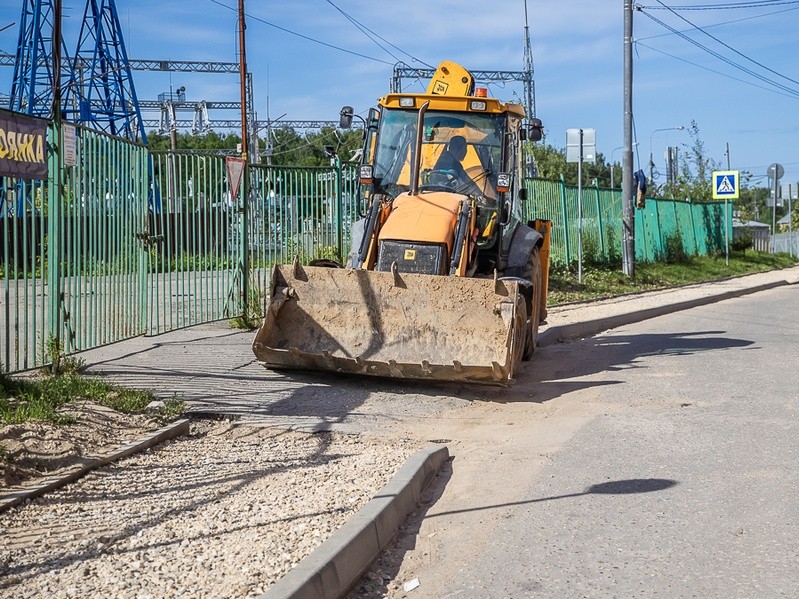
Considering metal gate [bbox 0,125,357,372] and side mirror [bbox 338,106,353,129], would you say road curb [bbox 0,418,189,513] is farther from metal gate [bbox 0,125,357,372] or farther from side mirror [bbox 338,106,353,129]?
side mirror [bbox 338,106,353,129]

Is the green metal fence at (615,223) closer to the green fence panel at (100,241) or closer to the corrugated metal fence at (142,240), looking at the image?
the corrugated metal fence at (142,240)

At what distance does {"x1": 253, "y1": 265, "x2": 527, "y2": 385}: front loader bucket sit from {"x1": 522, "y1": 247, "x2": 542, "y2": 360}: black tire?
48.9 inches

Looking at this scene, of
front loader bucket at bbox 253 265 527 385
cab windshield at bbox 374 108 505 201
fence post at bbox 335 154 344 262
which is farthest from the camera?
fence post at bbox 335 154 344 262

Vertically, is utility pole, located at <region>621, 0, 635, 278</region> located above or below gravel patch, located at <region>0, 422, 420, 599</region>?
above

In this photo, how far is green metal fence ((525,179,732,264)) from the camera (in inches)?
1001

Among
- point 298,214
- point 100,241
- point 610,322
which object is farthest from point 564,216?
point 100,241

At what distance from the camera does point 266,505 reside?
19.2 feet

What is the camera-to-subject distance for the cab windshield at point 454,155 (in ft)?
38.9

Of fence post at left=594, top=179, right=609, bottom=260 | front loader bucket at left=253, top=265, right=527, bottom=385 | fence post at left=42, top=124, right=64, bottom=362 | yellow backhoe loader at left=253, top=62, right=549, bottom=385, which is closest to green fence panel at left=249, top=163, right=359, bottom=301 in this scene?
yellow backhoe loader at left=253, top=62, right=549, bottom=385

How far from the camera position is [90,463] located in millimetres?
6648

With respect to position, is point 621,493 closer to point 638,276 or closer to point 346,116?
point 346,116

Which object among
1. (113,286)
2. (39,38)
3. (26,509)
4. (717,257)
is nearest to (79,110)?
(39,38)

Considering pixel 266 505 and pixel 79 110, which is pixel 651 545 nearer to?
pixel 266 505

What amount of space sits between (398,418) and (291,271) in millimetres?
2425
